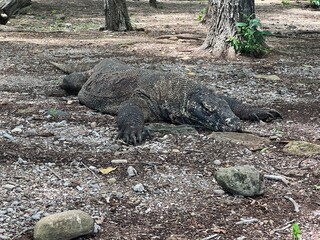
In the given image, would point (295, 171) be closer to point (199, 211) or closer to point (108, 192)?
point (199, 211)

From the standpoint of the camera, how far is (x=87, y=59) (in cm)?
704

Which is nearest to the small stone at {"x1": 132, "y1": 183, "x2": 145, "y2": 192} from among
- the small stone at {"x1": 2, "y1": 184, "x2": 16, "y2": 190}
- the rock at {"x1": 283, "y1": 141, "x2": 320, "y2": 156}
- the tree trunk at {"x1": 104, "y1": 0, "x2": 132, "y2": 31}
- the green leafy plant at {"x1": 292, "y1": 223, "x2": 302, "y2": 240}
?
the small stone at {"x1": 2, "y1": 184, "x2": 16, "y2": 190}

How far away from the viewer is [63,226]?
2367 millimetres

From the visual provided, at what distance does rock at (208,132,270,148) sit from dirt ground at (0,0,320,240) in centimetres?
5

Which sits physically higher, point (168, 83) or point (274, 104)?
point (168, 83)

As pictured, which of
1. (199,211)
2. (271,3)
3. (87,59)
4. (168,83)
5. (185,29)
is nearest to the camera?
(199,211)

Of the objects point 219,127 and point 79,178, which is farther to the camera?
point 219,127

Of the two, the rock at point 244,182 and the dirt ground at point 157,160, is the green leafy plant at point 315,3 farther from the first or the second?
the rock at point 244,182

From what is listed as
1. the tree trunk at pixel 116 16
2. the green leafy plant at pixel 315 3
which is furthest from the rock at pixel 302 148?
the green leafy plant at pixel 315 3

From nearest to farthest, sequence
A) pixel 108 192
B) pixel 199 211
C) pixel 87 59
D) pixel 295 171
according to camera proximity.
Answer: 1. pixel 199 211
2. pixel 108 192
3. pixel 295 171
4. pixel 87 59

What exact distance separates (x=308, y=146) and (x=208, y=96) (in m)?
0.90

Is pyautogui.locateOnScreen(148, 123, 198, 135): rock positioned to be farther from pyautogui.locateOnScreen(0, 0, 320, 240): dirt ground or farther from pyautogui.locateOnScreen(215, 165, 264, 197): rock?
pyautogui.locateOnScreen(215, 165, 264, 197): rock

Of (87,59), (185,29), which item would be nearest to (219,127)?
(87,59)

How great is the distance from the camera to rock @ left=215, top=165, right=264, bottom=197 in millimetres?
2883
